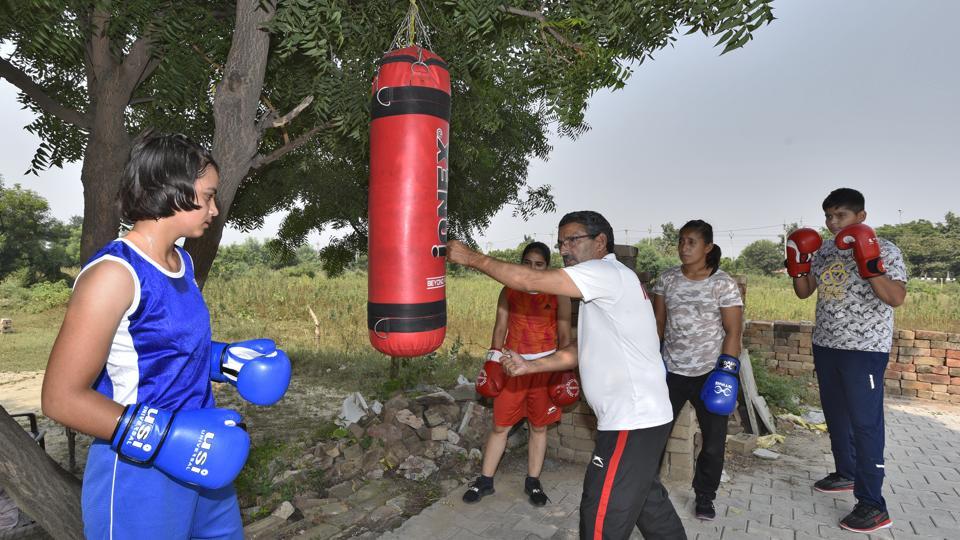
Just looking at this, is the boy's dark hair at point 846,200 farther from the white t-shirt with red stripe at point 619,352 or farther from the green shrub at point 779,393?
the green shrub at point 779,393

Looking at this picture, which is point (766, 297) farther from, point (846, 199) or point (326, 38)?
point (326, 38)

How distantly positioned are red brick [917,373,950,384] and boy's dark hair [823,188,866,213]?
17.0 feet

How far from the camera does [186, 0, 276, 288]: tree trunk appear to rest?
3.42 meters

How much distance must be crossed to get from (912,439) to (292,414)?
23.8 ft

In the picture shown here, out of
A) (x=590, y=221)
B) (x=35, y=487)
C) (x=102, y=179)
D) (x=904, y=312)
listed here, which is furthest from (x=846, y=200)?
(x=904, y=312)

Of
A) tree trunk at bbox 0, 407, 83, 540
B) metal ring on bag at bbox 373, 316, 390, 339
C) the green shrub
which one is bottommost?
the green shrub

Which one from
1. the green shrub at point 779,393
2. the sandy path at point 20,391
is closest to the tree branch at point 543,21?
the green shrub at point 779,393

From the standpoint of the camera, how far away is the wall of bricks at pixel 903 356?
7.17 m

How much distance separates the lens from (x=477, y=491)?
393cm

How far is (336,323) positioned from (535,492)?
437 inches

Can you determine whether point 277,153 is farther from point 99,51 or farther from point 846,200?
point 846,200

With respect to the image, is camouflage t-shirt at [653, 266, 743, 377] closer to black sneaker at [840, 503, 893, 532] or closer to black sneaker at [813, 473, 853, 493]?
black sneaker at [840, 503, 893, 532]

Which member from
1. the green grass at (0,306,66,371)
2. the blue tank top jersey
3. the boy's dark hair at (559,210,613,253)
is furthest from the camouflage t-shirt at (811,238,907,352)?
the green grass at (0,306,66,371)

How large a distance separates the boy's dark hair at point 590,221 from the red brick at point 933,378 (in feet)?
23.5
